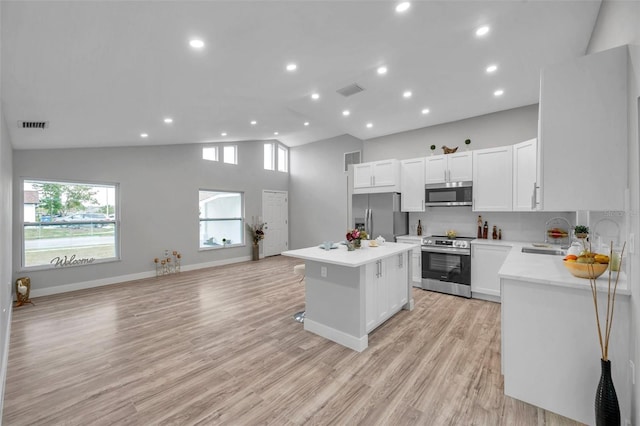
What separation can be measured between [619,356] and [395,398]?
1438 millimetres

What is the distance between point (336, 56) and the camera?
2980 millimetres

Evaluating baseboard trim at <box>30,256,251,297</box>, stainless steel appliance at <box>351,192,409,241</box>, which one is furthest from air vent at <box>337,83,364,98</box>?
baseboard trim at <box>30,256,251,297</box>

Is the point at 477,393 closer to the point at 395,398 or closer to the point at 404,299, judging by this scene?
the point at 395,398

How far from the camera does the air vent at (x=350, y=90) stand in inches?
151

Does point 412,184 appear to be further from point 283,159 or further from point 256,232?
point 283,159

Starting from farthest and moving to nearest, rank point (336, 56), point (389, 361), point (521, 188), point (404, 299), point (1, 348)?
point (521, 188) < point (404, 299) < point (336, 56) < point (389, 361) < point (1, 348)

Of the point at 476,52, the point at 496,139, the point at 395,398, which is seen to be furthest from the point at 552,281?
the point at 496,139

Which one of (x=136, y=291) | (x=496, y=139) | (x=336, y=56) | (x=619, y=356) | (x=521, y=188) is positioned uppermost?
(x=336, y=56)

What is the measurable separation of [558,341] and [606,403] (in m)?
0.39

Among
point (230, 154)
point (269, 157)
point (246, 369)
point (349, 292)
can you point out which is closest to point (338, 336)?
point (349, 292)

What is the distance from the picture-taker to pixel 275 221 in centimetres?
867

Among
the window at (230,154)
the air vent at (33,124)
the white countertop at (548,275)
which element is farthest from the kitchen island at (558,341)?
the window at (230,154)

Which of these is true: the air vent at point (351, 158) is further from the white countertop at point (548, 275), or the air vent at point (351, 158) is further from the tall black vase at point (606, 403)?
the tall black vase at point (606, 403)

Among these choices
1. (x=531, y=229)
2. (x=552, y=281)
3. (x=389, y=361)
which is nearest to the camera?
(x=552, y=281)
